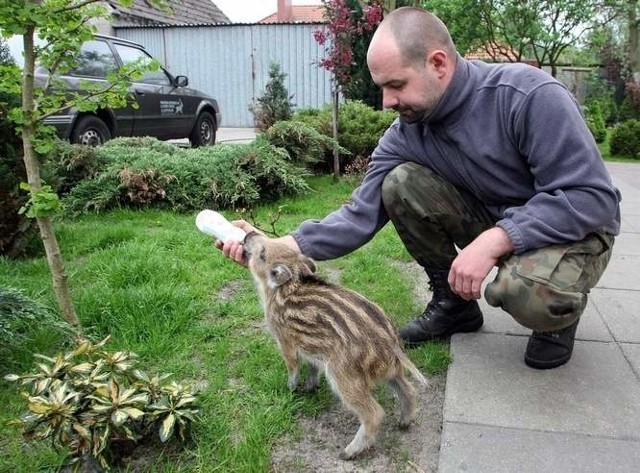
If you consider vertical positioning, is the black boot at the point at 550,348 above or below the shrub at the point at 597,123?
above

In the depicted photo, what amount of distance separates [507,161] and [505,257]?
0.48 m

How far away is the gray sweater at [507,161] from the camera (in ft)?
8.50

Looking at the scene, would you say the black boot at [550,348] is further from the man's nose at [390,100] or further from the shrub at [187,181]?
A: the shrub at [187,181]

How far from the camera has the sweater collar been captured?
2.85 meters

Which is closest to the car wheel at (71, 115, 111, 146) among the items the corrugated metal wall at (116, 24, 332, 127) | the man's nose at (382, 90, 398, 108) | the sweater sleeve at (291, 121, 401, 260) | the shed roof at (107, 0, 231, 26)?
the sweater sleeve at (291, 121, 401, 260)

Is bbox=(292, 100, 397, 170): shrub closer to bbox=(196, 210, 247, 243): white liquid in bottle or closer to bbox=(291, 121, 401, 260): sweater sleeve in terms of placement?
bbox=(291, 121, 401, 260): sweater sleeve

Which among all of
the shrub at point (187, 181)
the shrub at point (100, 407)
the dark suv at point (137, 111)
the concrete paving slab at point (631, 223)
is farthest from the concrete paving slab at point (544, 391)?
the dark suv at point (137, 111)

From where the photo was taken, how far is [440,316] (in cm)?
342

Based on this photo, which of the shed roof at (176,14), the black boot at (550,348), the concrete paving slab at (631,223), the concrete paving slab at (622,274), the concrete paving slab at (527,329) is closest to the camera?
the black boot at (550,348)

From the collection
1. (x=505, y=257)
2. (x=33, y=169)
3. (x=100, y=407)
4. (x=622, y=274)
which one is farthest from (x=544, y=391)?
(x=33, y=169)

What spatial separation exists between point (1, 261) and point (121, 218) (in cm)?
195

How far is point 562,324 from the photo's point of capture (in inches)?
108

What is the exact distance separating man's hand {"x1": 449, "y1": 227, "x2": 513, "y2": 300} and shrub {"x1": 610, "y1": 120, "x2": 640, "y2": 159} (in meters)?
13.9

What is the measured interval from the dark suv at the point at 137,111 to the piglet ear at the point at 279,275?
19.9ft
